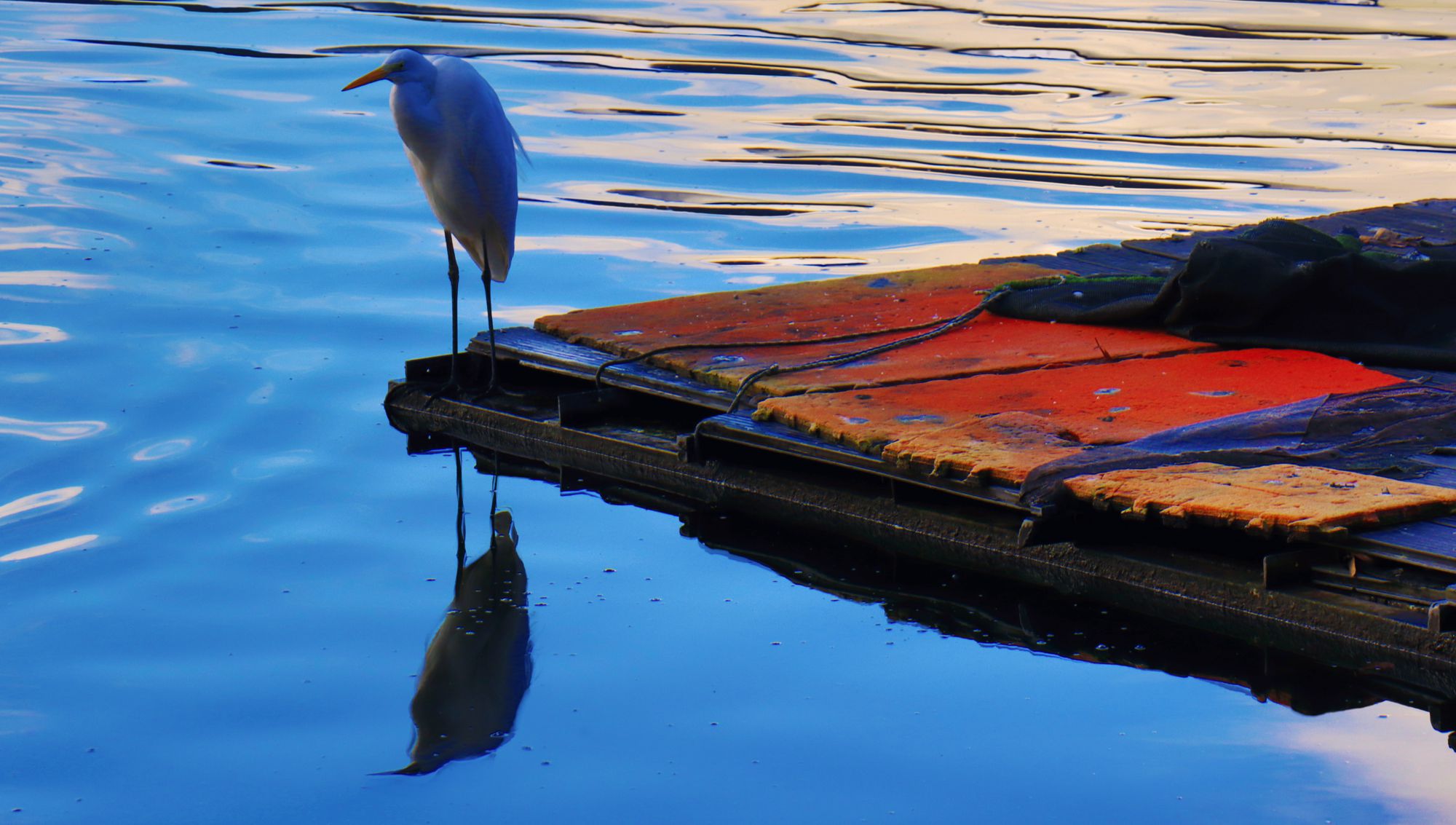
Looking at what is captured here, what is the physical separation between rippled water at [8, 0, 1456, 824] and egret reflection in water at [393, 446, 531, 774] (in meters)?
0.04

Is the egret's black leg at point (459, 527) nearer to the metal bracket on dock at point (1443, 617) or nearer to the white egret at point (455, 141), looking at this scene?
the white egret at point (455, 141)

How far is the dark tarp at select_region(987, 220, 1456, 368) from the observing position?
236 inches

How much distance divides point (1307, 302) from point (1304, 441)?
139 cm

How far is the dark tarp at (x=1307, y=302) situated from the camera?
599 cm

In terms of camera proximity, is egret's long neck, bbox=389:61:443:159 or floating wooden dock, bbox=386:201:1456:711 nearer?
floating wooden dock, bbox=386:201:1456:711

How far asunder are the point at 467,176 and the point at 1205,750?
3.73 m

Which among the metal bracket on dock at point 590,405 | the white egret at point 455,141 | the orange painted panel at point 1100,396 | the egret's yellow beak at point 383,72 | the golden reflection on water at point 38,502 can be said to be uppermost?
the egret's yellow beak at point 383,72

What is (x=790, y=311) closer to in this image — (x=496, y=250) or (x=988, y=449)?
(x=496, y=250)

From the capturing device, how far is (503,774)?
11.9ft

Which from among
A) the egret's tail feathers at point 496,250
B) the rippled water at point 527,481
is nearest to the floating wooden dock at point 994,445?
the rippled water at point 527,481

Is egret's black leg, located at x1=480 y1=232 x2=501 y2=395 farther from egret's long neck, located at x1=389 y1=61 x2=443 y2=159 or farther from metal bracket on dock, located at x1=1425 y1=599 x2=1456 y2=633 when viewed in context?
metal bracket on dock, located at x1=1425 y1=599 x2=1456 y2=633

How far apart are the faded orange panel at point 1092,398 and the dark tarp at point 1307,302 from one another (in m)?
0.16

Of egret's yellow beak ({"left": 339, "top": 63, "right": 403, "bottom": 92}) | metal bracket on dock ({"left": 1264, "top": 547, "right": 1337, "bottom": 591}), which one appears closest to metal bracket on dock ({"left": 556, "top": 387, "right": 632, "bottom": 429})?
egret's yellow beak ({"left": 339, "top": 63, "right": 403, "bottom": 92})

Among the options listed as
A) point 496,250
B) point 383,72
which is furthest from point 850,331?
point 383,72
